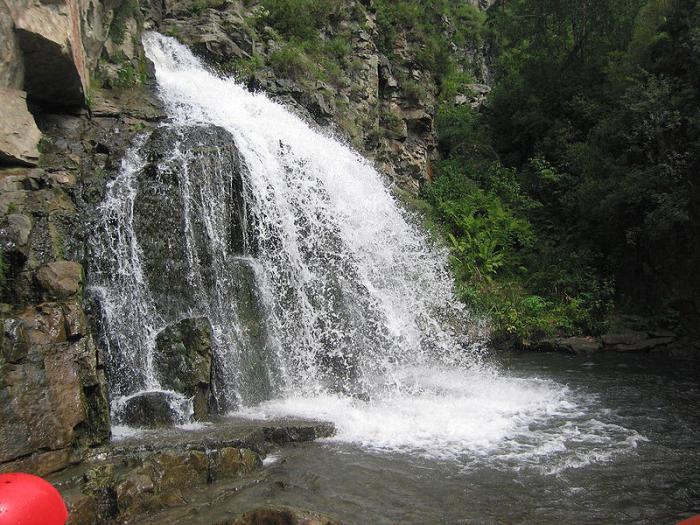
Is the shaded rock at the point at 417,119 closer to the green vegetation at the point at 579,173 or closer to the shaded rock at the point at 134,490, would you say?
the green vegetation at the point at 579,173

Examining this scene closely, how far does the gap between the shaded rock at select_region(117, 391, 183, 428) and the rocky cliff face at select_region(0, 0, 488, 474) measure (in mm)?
452

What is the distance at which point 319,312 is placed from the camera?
1005 cm

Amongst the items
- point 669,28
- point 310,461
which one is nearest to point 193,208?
point 310,461

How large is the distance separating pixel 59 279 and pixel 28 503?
4878mm

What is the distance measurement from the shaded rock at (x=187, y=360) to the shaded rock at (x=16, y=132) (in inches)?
142

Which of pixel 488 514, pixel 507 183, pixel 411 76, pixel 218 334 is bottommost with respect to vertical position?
pixel 488 514

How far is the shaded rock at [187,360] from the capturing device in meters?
7.59

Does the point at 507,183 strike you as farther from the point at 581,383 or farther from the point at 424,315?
the point at 581,383

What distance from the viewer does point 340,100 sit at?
17.7m

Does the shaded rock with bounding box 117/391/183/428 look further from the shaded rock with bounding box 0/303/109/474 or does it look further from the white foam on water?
the white foam on water

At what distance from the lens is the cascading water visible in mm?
7613

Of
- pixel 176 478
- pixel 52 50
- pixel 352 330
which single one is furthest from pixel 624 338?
pixel 52 50

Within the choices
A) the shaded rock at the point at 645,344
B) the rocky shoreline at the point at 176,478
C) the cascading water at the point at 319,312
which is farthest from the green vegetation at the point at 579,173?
the rocky shoreline at the point at 176,478

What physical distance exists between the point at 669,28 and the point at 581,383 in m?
10.2
